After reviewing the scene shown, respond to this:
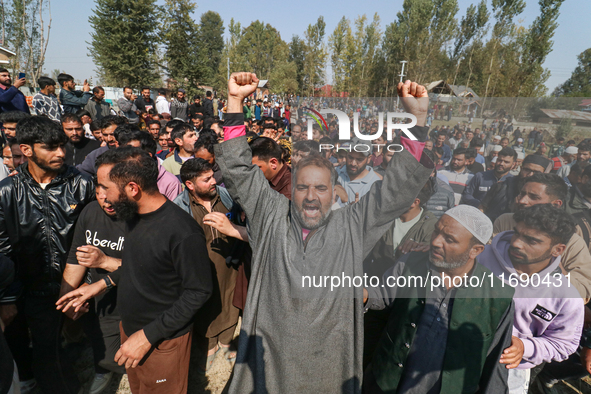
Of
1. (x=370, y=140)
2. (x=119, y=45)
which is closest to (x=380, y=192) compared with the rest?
(x=370, y=140)

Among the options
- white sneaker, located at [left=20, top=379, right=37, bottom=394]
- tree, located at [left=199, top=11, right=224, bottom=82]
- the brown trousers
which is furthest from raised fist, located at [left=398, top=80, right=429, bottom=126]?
tree, located at [left=199, top=11, right=224, bottom=82]

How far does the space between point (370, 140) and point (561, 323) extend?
1.59 metres

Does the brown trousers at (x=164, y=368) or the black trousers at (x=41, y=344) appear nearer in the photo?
the brown trousers at (x=164, y=368)

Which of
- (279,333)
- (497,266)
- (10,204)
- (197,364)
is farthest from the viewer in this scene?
(197,364)

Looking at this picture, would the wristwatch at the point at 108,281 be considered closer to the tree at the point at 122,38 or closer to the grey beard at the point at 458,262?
the grey beard at the point at 458,262

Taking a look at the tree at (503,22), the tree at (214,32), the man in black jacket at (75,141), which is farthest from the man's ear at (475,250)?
the tree at (214,32)

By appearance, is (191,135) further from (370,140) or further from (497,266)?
(497,266)

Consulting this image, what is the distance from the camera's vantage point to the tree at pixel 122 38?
1008 inches

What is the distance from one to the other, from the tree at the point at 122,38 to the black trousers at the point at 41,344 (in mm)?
29258

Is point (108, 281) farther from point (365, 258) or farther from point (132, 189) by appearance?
point (365, 258)

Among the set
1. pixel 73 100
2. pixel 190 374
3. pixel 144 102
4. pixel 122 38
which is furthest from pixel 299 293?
pixel 122 38

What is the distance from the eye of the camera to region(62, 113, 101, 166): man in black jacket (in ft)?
13.6

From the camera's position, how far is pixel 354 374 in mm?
1750

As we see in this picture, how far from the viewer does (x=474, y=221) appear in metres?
1.75
